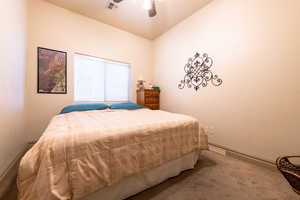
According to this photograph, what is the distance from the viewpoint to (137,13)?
271 centimetres

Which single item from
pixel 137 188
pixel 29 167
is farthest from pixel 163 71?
pixel 29 167

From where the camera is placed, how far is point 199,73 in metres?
2.55

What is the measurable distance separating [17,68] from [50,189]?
199cm

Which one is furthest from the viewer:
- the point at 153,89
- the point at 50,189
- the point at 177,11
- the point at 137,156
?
the point at 153,89

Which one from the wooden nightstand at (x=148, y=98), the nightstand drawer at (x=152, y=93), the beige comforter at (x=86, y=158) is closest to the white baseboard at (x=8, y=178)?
the beige comforter at (x=86, y=158)

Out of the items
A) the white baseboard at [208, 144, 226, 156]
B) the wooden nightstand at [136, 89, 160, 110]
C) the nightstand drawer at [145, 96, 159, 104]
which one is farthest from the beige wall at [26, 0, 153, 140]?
the white baseboard at [208, 144, 226, 156]

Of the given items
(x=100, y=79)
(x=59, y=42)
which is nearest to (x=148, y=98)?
(x=100, y=79)

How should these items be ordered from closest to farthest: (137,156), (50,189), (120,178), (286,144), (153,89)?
(50,189) < (120,178) < (137,156) < (286,144) < (153,89)

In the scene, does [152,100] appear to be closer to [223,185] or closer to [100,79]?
[100,79]

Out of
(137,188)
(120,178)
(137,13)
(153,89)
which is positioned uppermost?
(137,13)

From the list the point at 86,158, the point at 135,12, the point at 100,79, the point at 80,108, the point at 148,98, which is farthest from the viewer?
the point at 148,98

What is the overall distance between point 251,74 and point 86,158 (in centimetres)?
247

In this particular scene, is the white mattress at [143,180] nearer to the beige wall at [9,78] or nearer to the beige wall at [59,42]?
the beige wall at [9,78]

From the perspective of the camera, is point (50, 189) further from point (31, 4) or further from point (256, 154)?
point (31, 4)
